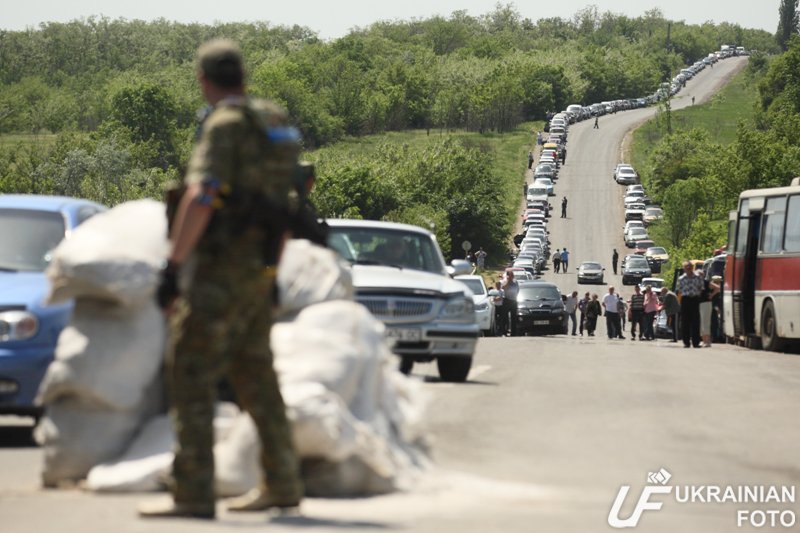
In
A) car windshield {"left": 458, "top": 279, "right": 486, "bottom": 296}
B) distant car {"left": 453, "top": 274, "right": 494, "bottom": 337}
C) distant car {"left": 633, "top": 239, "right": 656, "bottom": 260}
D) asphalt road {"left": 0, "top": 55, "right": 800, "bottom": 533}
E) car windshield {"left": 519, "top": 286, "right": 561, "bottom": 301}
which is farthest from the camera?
distant car {"left": 633, "top": 239, "right": 656, "bottom": 260}

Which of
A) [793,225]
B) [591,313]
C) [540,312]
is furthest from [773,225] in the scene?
[540,312]

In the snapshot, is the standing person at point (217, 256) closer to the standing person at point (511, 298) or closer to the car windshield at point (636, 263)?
the standing person at point (511, 298)

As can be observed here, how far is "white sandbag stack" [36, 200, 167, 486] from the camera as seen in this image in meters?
9.32

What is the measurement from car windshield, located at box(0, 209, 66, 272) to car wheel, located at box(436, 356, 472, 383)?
5.71m

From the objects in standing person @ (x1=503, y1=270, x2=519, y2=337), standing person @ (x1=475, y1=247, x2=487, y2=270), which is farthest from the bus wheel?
standing person @ (x1=503, y1=270, x2=519, y2=337)

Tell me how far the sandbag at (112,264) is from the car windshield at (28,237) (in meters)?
3.63

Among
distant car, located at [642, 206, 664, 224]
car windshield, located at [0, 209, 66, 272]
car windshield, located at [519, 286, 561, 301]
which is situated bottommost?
distant car, located at [642, 206, 664, 224]

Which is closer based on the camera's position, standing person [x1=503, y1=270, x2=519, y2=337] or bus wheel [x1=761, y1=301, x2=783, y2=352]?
bus wheel [x1=761, y1=301, x2=783, y2=352]

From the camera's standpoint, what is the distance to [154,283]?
952 centimetres

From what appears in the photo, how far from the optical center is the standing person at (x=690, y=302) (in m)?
33.8

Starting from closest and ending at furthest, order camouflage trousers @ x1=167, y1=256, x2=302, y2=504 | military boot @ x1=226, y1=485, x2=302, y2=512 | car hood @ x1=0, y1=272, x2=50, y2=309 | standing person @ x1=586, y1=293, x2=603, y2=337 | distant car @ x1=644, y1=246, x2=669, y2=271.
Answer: camouflage trousers @ x1=167, y1=256, x2=302, y2=504 < military boot @ x1=226, y1=485, x2=302, y2=512 < car hood @ x1=0, y1=272, x2=50, y2=309 < standing person @ x1=586, y1=293, x2=603, y2=337 < distant car @ x1=644, y1=246, x2=669, y2=271

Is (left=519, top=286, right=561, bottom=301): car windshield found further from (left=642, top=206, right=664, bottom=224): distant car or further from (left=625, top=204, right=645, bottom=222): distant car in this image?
(left=642, top=206, right=664, bottom=224): distant car

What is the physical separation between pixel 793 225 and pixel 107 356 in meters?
25.6

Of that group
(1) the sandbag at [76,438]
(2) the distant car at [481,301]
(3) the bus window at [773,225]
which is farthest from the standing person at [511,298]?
(1) the sandbag at [76,438]
